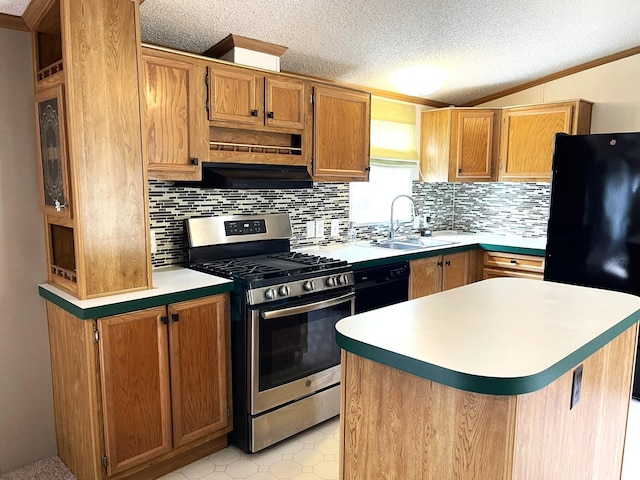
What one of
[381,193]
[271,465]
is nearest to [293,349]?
[271,465]

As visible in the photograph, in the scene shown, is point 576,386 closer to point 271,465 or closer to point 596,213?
point 271,465

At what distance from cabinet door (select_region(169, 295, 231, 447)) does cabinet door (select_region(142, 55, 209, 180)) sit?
721mm

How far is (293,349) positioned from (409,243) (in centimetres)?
182

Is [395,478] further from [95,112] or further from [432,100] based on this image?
[432,100]

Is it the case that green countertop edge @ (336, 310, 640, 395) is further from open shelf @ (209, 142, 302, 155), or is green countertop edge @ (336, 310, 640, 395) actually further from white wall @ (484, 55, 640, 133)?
white wall @ (484, 55, 640, 133)

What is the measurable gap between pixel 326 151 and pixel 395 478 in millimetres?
2189

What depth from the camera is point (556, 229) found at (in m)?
3.38

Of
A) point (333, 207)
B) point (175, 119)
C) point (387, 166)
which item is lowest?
point (333, 207)

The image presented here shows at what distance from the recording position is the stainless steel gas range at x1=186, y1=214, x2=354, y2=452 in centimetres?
242

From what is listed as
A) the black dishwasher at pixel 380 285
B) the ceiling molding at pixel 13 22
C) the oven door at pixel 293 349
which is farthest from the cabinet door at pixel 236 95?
the black dishwasher at pixel 380 285

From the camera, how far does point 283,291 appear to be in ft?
8.13

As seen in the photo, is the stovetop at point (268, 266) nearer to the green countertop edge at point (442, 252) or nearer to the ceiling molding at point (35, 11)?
the green countertop edge at point (442, 252)

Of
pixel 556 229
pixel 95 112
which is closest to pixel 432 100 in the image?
pixel 556 229

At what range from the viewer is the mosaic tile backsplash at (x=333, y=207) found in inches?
110
